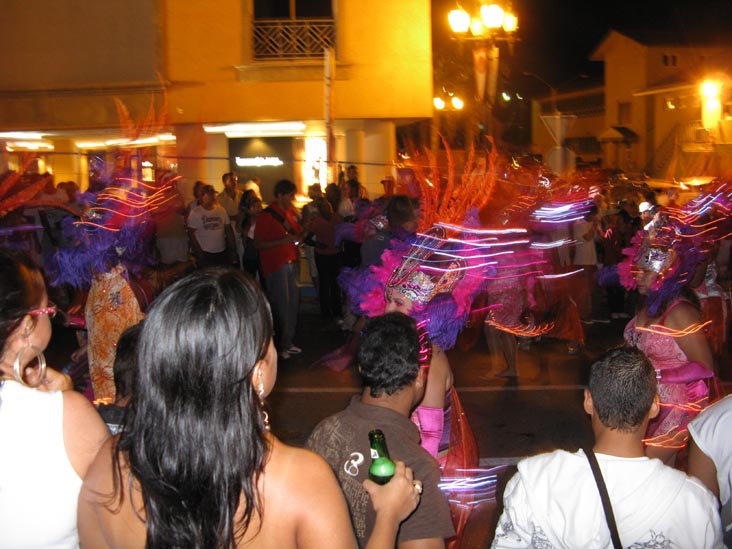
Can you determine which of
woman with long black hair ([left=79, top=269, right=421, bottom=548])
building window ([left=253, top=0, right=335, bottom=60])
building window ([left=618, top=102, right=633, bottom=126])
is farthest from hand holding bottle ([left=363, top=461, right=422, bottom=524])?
building window ([left=618, top=102, right=633, bottom=126])

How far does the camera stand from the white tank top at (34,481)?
213 centimetres

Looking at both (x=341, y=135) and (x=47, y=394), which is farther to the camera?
(x=341, y=135)

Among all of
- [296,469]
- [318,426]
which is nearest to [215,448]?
[296,469]

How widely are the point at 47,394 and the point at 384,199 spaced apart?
310 inches

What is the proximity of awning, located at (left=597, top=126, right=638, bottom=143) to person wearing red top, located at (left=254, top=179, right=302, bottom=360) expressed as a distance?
26.8 meters

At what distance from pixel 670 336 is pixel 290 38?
13610 millimetres

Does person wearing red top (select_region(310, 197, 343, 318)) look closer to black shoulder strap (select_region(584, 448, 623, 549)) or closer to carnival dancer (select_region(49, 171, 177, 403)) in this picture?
carnival dancer (select_region(49, 171, 177, 403))

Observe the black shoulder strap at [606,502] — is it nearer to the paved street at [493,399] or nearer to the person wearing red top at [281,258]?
the paved street at [493,399]

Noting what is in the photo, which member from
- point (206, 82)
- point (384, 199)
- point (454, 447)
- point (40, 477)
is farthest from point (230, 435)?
point (206, 82)

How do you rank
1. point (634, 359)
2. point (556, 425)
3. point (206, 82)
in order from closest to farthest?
point (634, 359), point (556, 425), point (206, 82)

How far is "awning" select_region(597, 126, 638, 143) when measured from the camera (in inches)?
1309

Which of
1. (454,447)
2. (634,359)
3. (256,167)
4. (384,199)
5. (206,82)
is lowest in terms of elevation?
(454,447)

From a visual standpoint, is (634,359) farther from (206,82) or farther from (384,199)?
(206,82)

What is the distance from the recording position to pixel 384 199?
9.90 meters
